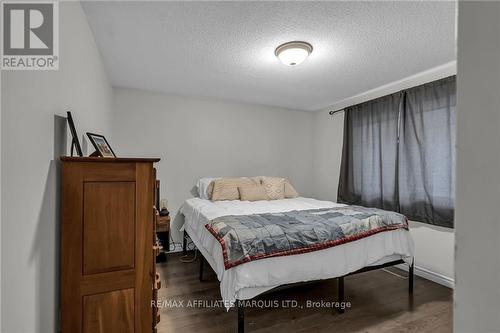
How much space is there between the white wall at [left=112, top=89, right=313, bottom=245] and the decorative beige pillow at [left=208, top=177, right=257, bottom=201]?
0.50m

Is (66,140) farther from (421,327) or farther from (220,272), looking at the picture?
(421,327)

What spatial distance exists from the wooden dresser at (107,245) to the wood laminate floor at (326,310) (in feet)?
2.73

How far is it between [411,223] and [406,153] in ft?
2.75

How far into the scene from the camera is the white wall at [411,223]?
2.62 metres

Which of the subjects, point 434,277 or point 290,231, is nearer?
point 290,231

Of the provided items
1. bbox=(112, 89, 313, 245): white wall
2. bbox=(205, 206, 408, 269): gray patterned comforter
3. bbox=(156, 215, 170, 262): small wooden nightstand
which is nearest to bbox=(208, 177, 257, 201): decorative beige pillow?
bbox=(112, 89, 313, 245): white wall

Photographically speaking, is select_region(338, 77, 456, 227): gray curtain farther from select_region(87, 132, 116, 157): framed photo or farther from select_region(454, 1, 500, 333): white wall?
select_region(87, 132, 116, 157): framed photo

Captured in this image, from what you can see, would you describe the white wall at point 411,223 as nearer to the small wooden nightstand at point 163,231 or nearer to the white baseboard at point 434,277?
the white baseboard at point 434,277

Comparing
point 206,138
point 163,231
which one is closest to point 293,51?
point 206,138

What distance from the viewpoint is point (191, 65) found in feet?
8.59

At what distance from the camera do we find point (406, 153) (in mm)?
2918

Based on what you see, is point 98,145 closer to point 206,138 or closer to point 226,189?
point 226,189

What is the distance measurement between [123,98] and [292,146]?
2.81m

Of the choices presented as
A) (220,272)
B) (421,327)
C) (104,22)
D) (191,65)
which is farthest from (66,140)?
(421,327)
